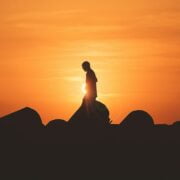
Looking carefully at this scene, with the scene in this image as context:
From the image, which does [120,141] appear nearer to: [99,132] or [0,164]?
[99,132]

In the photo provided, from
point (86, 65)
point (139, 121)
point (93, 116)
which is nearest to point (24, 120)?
point (93, 116)

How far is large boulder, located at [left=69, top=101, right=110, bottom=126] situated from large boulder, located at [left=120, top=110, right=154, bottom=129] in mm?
1217

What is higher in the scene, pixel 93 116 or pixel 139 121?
pixel 93 116

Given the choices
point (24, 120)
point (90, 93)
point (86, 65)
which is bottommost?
point (24, 120)

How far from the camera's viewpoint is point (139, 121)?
182 ft

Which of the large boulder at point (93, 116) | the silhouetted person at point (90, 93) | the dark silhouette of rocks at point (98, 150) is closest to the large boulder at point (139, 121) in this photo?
the dark silhouette of rocks at point (98, 150)

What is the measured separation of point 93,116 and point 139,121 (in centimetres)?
250

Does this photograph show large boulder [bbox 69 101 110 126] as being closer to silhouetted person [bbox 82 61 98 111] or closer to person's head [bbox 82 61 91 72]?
silhouetted person [bbox 82 61 98 111]

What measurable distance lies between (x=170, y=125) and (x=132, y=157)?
2.97 meters

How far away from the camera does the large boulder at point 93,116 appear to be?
54250mm

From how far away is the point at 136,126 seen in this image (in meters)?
55.3

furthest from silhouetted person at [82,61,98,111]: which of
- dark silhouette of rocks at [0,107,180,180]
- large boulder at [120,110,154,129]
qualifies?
large boulder at [120,110,154,129]

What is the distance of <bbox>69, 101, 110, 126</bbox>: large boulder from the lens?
54.2 metres

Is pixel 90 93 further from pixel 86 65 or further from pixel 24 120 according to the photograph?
pixel 24 120
